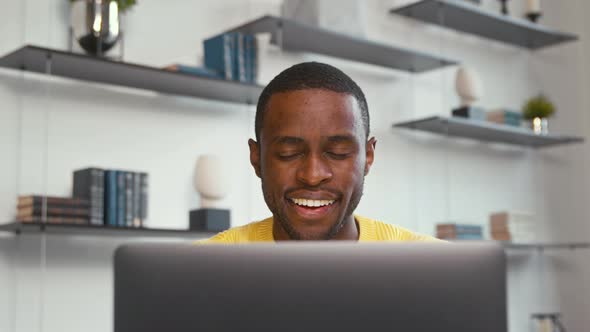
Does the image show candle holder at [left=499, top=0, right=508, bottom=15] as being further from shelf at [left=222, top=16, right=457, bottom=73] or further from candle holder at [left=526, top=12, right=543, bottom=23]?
shelf at [left=222, top=16, right=457, bottom=73]

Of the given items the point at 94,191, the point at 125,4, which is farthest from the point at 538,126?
the point at 94,191

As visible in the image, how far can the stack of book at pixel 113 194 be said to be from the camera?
2.60 m

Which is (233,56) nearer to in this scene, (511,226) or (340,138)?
(511,226)

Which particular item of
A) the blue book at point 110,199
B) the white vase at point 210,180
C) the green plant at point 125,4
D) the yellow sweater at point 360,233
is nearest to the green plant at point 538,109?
the white vase at point 210,180

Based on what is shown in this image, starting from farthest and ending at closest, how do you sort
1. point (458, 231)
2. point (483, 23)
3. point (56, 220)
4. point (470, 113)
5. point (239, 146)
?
point (483, 23) → point (470, 113) → point (458, 231) → point (239, 146) → point (56, 220)

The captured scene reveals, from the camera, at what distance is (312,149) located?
4.13 ft

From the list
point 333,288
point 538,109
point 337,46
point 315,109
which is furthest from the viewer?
point 538,109

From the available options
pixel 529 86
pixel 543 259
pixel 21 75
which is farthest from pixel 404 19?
pixel 21 75

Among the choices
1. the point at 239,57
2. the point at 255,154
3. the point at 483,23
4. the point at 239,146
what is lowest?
the point at 255,154

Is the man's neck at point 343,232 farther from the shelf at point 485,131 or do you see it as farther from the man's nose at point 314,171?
the shelf at point 485,131

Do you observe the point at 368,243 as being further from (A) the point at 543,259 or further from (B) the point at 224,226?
(A) the point at 543,259

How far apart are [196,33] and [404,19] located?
121 centimetres

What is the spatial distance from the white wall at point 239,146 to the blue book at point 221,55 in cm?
14

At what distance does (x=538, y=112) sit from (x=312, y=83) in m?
3.24
